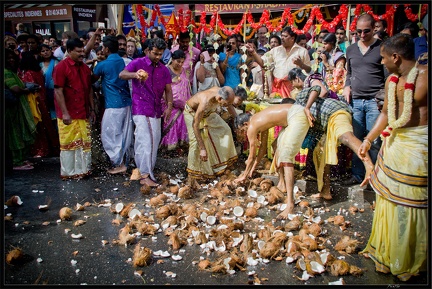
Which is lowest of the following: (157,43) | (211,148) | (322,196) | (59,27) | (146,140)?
(322,196)

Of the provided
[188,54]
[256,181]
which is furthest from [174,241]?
[188,54]

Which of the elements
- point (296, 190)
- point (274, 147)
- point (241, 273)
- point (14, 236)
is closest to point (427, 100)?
point (241, 273)

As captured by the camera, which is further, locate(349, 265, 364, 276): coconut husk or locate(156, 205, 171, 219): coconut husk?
locate(156, 205, 171, 219): coconut husk

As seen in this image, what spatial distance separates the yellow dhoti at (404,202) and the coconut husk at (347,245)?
1.06 ft

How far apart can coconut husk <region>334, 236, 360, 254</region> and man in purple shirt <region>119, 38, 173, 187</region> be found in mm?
2725

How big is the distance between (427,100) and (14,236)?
3949 millimetres

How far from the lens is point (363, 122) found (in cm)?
471

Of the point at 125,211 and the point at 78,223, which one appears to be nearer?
the point at 78,223

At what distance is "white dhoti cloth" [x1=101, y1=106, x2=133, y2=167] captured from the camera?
5582 millimetres

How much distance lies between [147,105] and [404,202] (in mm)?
3490

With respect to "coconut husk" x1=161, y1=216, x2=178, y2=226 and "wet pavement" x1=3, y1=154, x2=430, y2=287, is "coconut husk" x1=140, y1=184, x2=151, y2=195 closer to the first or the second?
"wet pavement" x1=3, y1=154, x2=430, y2=287

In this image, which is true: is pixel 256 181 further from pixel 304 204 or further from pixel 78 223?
pixel 78 223

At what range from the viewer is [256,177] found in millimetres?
5414

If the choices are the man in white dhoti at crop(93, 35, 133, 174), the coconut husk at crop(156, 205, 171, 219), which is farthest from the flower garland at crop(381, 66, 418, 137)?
the man in white dhoti at crop(93, 35, 133, 174)
